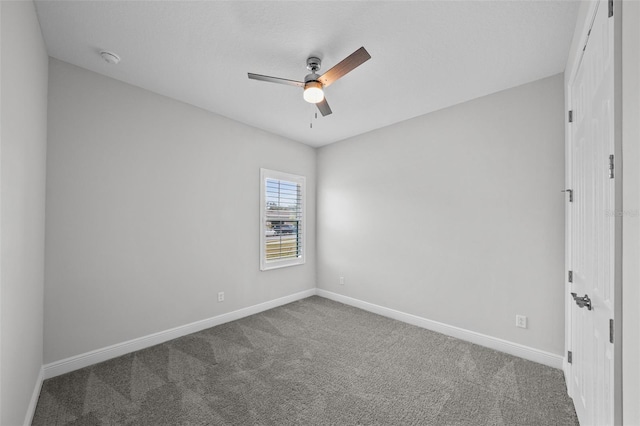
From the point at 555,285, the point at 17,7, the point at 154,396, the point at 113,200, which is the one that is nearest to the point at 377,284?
the point at 555,285

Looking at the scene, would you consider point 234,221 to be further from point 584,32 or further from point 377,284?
point 584,32

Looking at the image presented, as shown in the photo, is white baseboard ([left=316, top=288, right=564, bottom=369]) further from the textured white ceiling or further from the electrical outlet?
the textured white ceiling

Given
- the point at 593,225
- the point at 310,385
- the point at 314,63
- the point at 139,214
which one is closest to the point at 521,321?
the point at 593,225

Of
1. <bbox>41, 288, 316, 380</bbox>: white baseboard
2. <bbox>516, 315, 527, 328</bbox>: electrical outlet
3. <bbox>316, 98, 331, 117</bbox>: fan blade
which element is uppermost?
<bbox>316, 98, 331, 117</bbox>: fan blade

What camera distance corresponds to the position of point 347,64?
6.20 feet

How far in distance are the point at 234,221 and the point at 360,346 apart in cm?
219

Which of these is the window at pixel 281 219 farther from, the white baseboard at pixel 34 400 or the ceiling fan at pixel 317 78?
the white baseboard at pixel 34 400

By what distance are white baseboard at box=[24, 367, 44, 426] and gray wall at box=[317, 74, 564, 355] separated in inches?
133

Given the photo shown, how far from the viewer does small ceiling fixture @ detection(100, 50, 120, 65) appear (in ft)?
7.16

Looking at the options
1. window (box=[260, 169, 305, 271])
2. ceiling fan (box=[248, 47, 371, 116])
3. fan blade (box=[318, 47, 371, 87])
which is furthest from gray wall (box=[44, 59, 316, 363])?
fan blade (box=[318, 47, 371, 87])

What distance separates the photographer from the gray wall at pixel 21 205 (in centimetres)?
132

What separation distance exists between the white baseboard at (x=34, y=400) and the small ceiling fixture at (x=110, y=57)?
8.50ft

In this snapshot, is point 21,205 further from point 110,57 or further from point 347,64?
point 347,64

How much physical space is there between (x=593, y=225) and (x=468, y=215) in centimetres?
154
